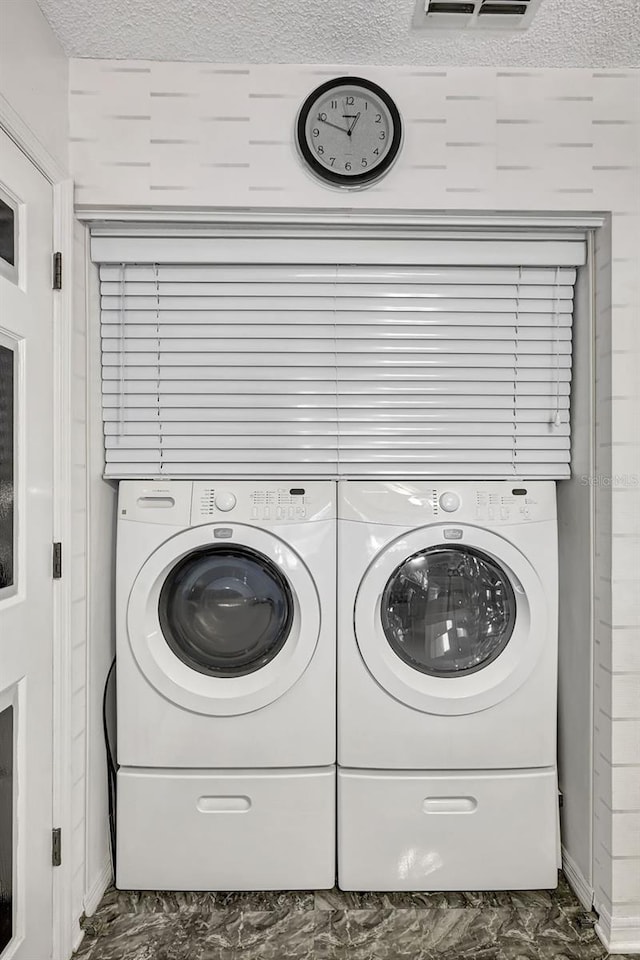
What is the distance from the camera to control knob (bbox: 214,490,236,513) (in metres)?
2.05

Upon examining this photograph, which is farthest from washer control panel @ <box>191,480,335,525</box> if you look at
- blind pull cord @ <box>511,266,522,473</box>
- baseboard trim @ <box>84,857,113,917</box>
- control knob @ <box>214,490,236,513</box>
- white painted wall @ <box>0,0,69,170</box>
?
baseboard trim @ <box>84,857,113,917</box>

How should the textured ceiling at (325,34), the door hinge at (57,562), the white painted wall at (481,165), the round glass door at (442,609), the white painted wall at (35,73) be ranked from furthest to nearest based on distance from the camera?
the round glass door at (442,609), the white painted wall at (481,165), the door hinge at (57,562), the textured ceiling at (325,34), the white painted wall at (35,73)

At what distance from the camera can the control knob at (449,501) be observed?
2061mm

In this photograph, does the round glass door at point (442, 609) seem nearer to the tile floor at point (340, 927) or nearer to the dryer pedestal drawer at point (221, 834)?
the dryer pedestal drawer at point (221, 834)

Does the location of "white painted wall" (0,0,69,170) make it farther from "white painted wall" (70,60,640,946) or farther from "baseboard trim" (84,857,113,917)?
"baseboard trim" (84,857,113,917)

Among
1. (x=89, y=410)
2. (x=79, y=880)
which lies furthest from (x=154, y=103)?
(x=79, y=880)

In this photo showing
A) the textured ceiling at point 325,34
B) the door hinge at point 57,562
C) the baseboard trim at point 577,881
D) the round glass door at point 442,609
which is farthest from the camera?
the round glass door at point 442,609

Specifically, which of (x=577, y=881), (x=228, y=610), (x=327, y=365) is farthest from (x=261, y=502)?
(x=577, y=881)

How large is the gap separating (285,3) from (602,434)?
143cm

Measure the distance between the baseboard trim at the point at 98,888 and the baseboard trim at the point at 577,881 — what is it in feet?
4.77

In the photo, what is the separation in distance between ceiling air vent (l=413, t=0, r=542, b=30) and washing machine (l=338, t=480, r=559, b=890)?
4.03ft

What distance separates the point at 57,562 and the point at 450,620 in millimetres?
1176

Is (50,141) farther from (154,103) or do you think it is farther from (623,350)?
(623,350)

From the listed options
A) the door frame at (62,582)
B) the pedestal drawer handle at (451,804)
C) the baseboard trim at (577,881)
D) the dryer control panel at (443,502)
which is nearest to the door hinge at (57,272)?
the door frame at (62,582)
